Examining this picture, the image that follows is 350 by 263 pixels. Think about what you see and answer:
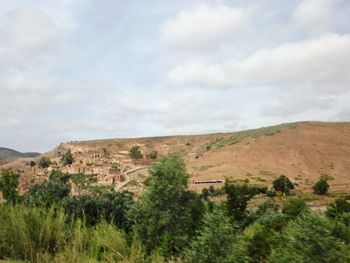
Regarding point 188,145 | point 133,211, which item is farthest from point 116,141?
point 133,211

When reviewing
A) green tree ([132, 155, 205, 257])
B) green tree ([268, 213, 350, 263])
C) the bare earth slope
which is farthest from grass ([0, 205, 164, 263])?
the bare earth slope

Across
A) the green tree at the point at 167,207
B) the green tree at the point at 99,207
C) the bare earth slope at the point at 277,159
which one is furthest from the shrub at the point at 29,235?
the bare earth slope at the point at 277,159

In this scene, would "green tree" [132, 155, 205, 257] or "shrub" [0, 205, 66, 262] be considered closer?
"shrub" [0, 205, 66, 262]

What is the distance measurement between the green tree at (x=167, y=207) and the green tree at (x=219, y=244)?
13.3 ft

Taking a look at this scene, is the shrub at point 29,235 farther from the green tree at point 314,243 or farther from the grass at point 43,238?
the green tree at point 314,243

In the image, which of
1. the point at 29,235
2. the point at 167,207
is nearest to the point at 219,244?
the point at 167,207

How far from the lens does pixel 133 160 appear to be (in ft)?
365

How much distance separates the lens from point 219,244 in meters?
7.64

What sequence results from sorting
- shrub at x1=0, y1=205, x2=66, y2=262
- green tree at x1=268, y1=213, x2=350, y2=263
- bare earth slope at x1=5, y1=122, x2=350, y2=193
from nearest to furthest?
green tree at x1=268, y1=213, x2=350, y2=263, shrub at x1=0, y1=205, x2=66, y2=262, bare earth slope at x1=5, y1=122, x2=350, y2=193

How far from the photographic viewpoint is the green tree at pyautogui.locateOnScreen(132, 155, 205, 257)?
492 inches

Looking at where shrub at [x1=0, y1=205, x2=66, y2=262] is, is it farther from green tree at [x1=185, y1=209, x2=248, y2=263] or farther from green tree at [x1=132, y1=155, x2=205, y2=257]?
green tree at [x1=185, y1=209, x2=248, y2=263]

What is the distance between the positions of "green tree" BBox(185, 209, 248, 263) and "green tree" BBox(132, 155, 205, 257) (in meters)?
4.04

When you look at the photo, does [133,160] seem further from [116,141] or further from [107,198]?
[107,198]

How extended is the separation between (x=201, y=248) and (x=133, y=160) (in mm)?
104130
